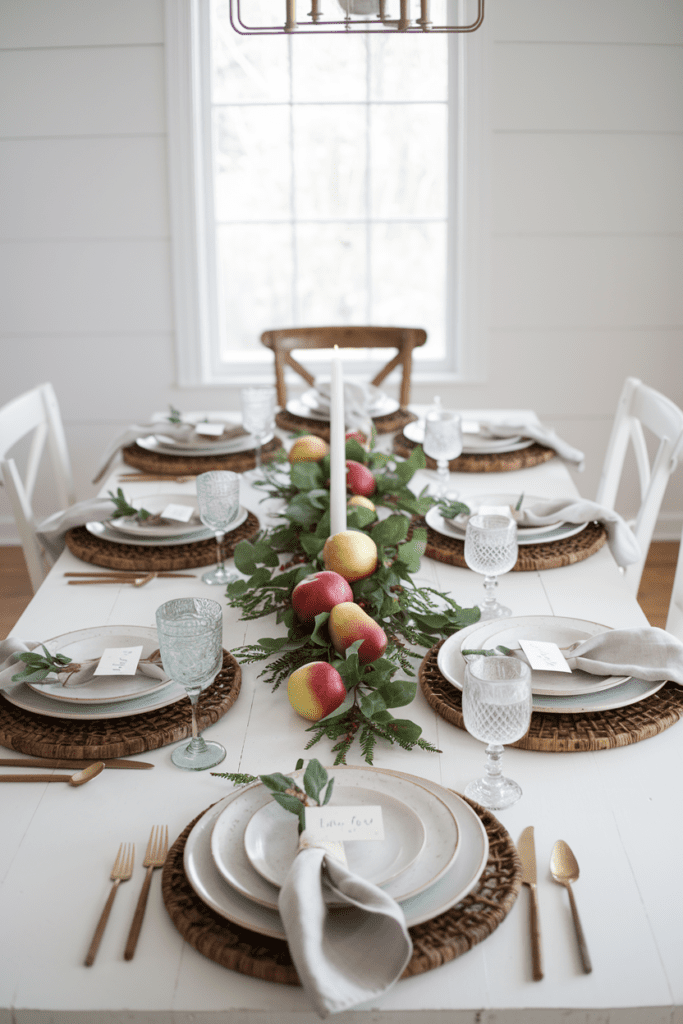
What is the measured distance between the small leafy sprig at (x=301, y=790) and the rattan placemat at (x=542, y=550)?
2.41 ft

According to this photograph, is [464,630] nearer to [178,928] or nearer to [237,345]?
[178,928]

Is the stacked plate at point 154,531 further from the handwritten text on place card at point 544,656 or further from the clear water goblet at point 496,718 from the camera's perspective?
the clear water goblet at point 496,718

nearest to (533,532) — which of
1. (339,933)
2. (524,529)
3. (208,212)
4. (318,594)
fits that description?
(524,529)

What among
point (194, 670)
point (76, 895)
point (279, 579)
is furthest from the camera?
point (279, 579)

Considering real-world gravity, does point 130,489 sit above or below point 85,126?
below

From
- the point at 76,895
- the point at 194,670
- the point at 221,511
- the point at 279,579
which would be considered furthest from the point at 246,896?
the point at 221,511

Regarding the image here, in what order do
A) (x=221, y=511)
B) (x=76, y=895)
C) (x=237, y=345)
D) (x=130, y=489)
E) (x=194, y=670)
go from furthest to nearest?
(x=237, y=345)
(x=130, y=489)
(x=221, y=511)
(x=194, y=670)
(x=76, y=895)

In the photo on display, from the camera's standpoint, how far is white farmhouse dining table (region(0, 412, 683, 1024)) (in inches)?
28.0

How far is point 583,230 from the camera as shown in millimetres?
3260

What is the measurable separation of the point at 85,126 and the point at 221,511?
2.20 meters

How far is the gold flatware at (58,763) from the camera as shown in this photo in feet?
3.34

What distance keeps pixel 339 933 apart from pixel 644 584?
2.72 metres

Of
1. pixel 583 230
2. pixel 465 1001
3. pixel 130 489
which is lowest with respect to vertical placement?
pixel 465 1001

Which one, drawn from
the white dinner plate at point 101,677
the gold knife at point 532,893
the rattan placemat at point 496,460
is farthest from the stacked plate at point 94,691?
the rattan placemat at point 496,460
